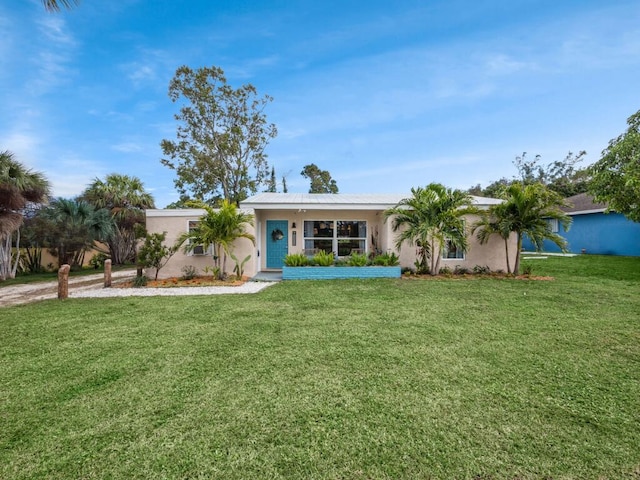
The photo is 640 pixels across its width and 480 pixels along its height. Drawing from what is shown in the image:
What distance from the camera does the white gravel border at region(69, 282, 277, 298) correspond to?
8.33 metres

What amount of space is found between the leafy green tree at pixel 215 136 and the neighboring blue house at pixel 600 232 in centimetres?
2121

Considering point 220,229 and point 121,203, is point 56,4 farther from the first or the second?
point 121,203

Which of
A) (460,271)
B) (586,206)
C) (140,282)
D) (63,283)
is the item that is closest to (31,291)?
(63,283)

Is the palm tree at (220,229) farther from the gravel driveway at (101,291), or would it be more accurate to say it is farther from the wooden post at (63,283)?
the wooden post at (63,283)

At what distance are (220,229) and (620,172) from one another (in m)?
15.8

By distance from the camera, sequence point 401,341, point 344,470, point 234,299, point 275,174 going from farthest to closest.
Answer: point 275,174, point 234,299, point 401,341, point 344,470

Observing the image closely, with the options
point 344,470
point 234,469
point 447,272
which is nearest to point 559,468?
point 344,470

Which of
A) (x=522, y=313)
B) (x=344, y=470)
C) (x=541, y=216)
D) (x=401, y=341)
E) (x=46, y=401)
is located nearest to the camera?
(x=344, y=470)

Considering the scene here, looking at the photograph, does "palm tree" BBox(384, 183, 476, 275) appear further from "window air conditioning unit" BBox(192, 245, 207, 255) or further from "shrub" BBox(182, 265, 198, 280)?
"shrub" BBox(182, 265, 198, 280)

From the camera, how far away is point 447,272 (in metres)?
10.9

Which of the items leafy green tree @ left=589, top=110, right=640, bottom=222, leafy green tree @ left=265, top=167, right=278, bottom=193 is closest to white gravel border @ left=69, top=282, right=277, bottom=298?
leafy green tree @ left=589, top=110, right=640, bottom=222

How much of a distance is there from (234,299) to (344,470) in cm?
594

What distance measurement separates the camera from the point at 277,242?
12.6 meters

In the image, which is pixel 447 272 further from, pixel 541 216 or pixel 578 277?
pixel 578 277
